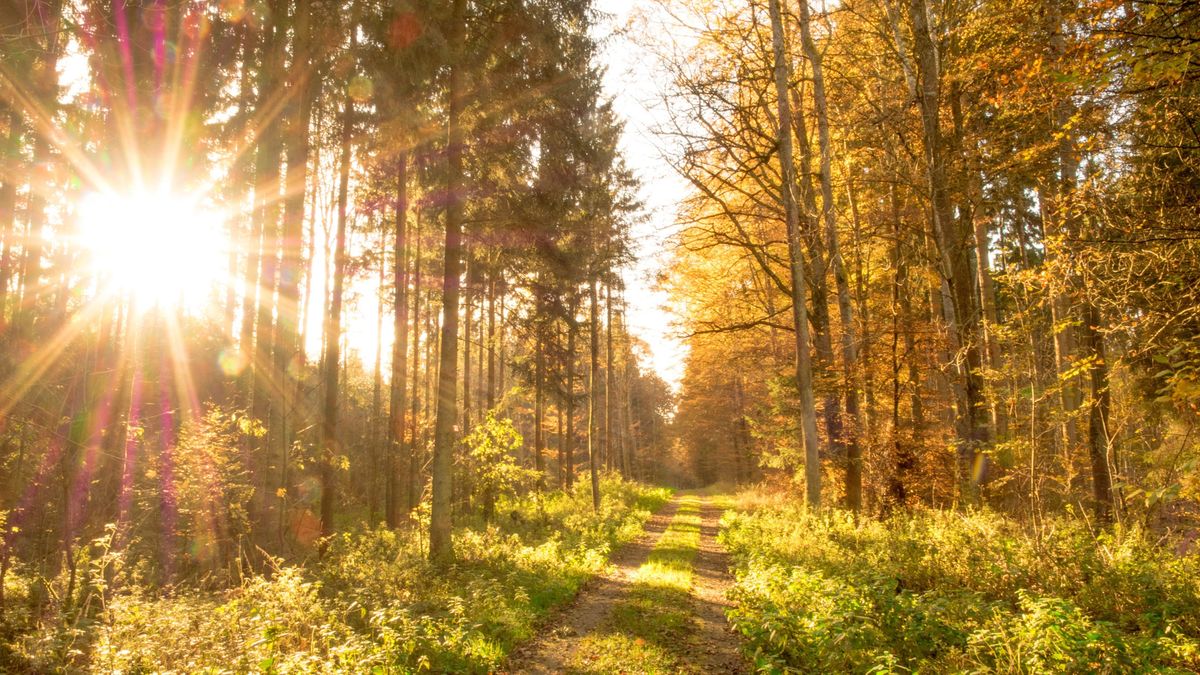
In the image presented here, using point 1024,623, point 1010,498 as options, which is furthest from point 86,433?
point 1010,498

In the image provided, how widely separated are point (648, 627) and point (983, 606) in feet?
11.8

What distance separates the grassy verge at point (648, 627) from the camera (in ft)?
19.6

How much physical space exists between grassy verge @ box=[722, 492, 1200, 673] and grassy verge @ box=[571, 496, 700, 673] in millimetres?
844

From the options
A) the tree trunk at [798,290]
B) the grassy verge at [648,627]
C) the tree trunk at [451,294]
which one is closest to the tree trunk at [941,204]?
the tree trunk at [798,290]

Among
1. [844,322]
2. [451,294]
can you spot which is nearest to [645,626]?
[451,294]

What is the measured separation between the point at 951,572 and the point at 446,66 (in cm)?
1146

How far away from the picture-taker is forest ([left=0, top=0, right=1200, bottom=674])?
584 cm

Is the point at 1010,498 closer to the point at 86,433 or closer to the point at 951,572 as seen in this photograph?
the point at 951,572

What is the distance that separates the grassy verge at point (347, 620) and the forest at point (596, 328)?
0.22ft

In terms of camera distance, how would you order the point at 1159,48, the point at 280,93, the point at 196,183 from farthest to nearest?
1. the point at 196,183
2. the point at 280,93
3. the point at 1159,48

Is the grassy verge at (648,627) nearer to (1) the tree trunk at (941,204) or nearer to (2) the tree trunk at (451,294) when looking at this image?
(2) the tree trunk at (451,294)

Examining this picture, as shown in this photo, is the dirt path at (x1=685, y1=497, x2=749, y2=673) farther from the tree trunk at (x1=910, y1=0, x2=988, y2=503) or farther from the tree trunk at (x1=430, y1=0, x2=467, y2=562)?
the tree trunk at (x1=910, y1=0, x2=988, y2=503)

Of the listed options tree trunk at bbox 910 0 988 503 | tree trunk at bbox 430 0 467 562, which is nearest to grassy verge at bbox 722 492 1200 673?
tree trunk at bbox 910 0 988 503

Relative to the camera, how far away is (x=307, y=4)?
10.3 metres
